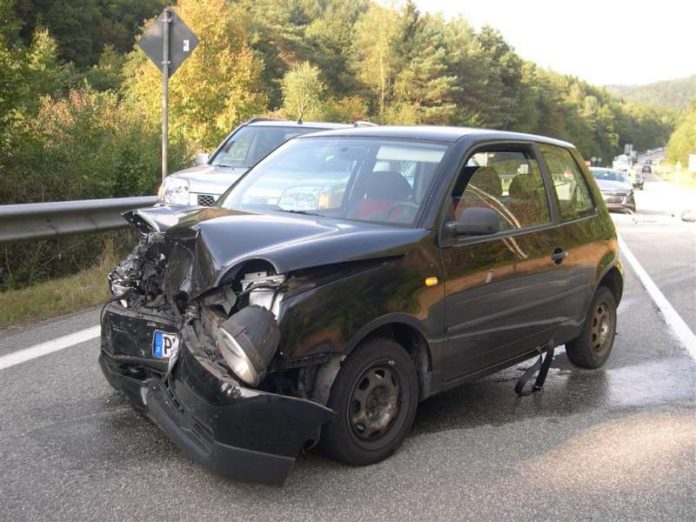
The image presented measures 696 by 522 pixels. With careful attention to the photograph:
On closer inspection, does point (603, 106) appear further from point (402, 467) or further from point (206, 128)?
point (402, 467)

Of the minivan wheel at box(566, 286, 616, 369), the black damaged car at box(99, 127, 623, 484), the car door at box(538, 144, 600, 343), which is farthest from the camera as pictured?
the minivan wheel at box(566, 286, 616, 369)

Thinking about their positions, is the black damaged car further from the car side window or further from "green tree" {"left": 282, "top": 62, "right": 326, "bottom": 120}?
"green tree" {"left": 282, "top": 62, "right": 326, "bottom": 120}

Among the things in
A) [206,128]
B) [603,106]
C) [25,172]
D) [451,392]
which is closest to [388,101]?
[206,128]

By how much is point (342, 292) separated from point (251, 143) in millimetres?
6945

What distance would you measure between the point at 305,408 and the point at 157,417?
75cm

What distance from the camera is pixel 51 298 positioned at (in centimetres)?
689

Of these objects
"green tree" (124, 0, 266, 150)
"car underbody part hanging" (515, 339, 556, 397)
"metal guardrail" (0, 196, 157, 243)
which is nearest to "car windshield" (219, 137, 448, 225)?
"car underbody part hanging" (515, 339, 556, 397)

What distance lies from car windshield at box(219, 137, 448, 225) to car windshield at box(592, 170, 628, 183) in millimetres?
22397

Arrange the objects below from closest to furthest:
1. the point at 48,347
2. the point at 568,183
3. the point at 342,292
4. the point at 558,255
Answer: the point at 342,292, the point at 558,255, the point at 568,183, the point at 48,347

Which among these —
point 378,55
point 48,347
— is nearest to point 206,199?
point 48,347

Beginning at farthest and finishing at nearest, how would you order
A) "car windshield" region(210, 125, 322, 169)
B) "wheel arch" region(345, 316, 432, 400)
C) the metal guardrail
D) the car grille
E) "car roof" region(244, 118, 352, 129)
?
"car roof" region(244, 118, 352, 129) < "car windshield" region(210, 125, 322, 169) < the car grille < the metal guardrail < "wheel arch" region(345, 316, 432, 400)

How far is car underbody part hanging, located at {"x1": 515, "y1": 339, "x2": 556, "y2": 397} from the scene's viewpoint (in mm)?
4750

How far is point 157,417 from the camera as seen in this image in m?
3.34

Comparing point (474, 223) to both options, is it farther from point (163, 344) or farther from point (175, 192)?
point (175, 192)
